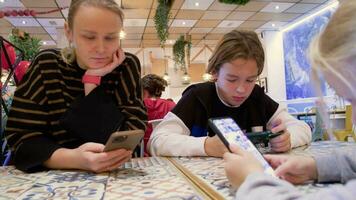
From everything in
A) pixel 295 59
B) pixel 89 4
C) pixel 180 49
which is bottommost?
pixel 89 4

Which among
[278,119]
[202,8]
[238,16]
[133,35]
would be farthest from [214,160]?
[133,35]

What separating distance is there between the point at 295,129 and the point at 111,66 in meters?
0.84

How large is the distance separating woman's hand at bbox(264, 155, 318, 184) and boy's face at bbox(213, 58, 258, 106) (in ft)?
2.16

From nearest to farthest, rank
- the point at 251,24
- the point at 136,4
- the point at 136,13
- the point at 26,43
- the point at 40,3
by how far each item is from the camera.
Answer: the point at 26,43 → the point at 40,3 → the point at 136,4 → the point at 136,13 → the point at 251,24

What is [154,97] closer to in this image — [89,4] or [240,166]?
[89,4]

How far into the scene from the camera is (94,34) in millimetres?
1063

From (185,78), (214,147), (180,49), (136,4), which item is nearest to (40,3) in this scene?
(136,4)

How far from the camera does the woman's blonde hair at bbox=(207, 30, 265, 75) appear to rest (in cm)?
138

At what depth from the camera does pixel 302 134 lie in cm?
139

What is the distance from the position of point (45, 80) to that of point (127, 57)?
0.31m

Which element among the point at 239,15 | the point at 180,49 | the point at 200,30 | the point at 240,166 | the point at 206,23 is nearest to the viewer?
the point at 240,166

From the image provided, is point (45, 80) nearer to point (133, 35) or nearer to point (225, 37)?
point (225, 37)

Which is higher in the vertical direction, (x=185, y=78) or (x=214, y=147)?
(x=185, y=78)

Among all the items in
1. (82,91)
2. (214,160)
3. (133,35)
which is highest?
(133,35)
